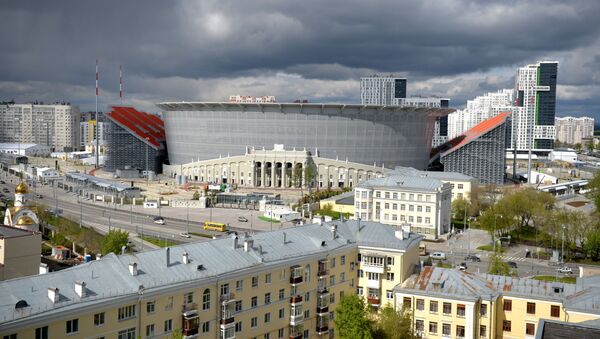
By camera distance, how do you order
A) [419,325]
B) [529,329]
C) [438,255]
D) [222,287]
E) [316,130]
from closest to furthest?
[222,287]
[529,329]
[419,325]
[438,255]
[316,130]

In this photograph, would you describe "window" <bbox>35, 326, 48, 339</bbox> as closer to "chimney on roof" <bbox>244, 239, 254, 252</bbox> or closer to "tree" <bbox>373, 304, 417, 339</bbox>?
"chimney on roof" <bbox>244, 239, 254, 252</bbox>

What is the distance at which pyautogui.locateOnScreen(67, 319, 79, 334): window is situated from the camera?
18.5m

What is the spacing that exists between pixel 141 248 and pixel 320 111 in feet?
176

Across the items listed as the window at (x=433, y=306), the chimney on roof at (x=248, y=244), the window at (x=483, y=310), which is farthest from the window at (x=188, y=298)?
the window at (x=483, y=310)

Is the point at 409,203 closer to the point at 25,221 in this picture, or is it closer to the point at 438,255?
the point at 438,255

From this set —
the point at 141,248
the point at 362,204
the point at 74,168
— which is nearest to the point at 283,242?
the point at 141,248

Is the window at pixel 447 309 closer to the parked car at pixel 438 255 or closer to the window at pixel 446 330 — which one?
the window at pixel 446 330

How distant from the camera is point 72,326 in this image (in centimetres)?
1855

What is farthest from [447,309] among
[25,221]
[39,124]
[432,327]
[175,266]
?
[39,124]

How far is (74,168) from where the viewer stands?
124875 mm

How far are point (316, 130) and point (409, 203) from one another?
39844 mm

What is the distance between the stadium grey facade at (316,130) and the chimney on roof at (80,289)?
7798 centimetres

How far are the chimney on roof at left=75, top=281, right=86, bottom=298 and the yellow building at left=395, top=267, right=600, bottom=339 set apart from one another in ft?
42.4

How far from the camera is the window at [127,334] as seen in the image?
1987 cm
